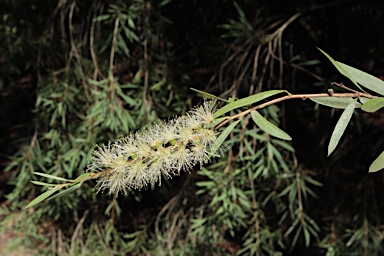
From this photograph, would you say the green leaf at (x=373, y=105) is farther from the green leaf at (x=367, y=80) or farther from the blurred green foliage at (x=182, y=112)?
the blurred green foliage at (x=182, y=112)

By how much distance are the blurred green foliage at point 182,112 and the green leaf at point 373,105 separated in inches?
44.9

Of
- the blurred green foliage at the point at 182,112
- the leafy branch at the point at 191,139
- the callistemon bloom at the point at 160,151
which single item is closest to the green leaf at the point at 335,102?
the leafy branch at the point at 191,139

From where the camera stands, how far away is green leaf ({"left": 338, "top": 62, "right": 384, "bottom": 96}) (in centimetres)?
71

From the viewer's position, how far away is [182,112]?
206 centimetres

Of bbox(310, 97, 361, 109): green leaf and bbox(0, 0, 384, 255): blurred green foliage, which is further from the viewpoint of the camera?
bbox(0, 0, 384, 255): blurred green foliage

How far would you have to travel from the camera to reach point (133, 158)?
0.68 meters

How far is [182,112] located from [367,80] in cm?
137

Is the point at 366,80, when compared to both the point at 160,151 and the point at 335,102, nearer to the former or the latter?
the point at 335,102

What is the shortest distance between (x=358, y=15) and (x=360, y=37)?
95 millimetres

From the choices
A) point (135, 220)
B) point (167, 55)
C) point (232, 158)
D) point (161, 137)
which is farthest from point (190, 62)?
point (161, 137)

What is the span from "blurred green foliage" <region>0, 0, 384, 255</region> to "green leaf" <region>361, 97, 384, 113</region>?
3.74 feet

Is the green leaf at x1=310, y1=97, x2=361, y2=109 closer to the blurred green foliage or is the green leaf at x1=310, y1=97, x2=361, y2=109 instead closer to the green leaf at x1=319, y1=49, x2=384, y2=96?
the green leaf at x1=319, y1=49, x2=384, y2=96

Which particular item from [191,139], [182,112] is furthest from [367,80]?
[182,112]

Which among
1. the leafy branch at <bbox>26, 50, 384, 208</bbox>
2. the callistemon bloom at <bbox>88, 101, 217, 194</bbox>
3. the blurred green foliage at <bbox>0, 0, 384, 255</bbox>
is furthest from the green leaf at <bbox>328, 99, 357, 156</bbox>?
the blurred green foliage at <bbox>0, 0, 384, 255</bbox>
